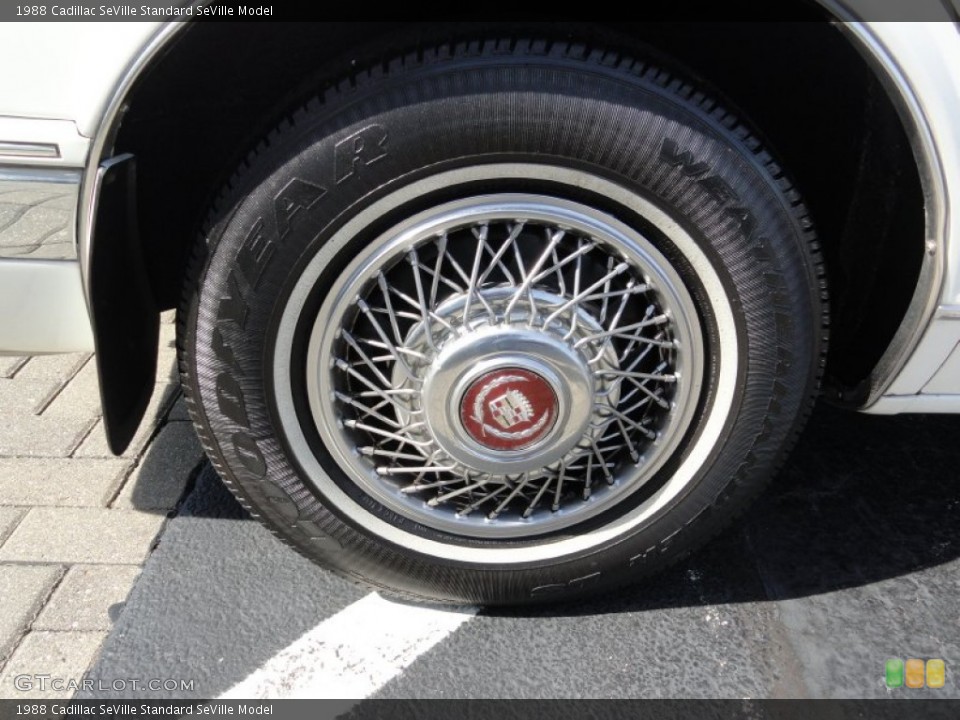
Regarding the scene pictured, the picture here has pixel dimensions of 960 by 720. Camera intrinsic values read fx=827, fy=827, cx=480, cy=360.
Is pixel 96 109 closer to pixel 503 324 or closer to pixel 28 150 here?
pixel 28 150

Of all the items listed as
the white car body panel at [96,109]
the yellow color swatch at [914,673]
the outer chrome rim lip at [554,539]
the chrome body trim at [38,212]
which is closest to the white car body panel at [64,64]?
the white car body panel at [96,109]

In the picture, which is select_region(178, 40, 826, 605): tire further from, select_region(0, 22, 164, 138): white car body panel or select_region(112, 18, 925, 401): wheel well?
select_region(0, 22, 164, 138): white car body panel

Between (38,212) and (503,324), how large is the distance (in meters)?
0.82

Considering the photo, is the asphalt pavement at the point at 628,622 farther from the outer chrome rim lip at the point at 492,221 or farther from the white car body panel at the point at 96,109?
the white car body panel at the point at 96,109

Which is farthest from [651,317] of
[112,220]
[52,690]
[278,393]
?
[52,690]

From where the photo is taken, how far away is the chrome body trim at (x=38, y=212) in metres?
1.37

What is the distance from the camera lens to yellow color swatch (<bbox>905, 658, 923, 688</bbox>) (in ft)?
5.33

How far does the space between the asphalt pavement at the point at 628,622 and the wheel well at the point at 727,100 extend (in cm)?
43

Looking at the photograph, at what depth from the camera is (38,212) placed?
1.40 meters

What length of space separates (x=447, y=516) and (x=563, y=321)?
1.54 ft

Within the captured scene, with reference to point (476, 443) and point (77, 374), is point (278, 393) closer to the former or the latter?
point (476, 443)

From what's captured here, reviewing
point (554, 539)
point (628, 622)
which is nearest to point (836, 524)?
point (628, 622)

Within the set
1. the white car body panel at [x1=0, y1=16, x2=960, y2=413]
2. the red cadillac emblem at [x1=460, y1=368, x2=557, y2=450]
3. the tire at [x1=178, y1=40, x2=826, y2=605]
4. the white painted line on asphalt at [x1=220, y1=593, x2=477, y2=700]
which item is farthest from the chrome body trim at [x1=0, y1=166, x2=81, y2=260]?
the white painted line on asphalt at [x1=220, y1=593, x2=477, y2=700]

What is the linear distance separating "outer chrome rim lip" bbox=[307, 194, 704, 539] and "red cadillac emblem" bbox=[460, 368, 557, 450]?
0.09 meters
